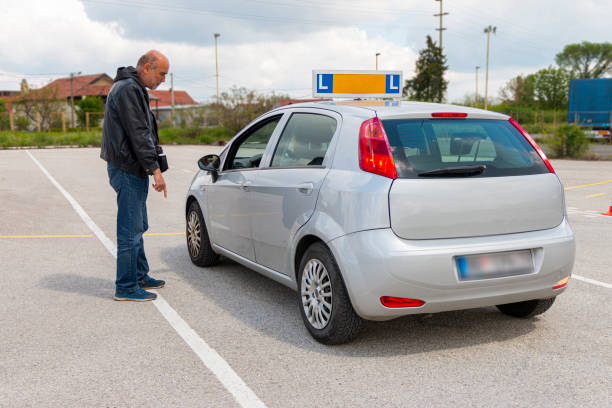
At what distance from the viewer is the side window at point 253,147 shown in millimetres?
5270

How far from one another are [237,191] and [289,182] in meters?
0.94

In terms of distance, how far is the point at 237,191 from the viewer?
538cm

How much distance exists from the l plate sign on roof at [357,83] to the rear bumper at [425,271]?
94.2 inches

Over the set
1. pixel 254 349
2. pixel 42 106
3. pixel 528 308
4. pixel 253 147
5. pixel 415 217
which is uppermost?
pixel 42 106

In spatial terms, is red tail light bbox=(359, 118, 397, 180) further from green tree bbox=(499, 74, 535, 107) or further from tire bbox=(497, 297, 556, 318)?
green tree bbox=(499, 74, 535, 107)

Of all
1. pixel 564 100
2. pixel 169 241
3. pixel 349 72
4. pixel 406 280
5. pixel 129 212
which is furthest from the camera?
pixel 564 100

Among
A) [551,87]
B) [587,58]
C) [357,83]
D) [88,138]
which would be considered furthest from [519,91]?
[357,83]

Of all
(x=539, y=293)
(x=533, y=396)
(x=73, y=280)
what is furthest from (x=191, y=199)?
(x=533, y=396)

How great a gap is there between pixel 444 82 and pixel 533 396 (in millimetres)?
59242

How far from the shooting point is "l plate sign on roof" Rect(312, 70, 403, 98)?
6.18m

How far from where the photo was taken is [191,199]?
661 centimetres

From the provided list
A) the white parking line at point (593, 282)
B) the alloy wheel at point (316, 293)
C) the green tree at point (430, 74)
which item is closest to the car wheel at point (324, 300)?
the alloy wheel at point (316, 293)

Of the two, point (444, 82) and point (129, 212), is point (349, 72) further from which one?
point (444, 82)

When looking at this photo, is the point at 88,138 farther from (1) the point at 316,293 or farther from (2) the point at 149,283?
(1) the point at 316,293
